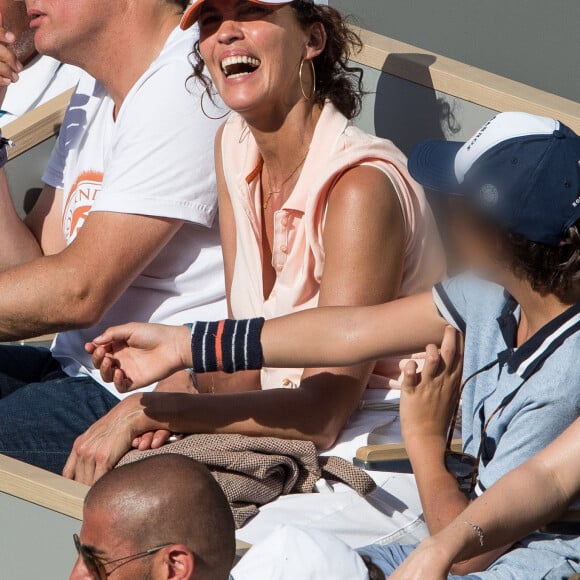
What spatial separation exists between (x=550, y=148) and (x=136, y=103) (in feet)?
4.46

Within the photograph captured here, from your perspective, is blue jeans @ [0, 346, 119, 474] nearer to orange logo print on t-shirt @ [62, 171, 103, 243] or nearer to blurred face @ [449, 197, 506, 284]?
orange logo print on t-shirt @ [62, 171, 103, 243]

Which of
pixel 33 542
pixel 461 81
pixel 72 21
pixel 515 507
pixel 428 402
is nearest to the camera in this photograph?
pixel 515 507

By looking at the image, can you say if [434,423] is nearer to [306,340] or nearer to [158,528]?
[306,340]

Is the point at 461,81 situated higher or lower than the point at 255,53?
lower

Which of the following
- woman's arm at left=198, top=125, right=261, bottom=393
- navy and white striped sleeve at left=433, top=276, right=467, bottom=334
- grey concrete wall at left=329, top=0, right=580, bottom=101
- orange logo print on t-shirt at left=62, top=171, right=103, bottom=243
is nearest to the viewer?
navy and white striped sleeve at left=433, top=276, right=467, bottom=334

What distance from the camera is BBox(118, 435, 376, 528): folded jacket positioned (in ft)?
7.98

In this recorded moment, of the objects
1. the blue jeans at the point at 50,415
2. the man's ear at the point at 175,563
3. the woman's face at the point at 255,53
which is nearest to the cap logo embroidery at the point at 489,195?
the man's ear at the point at 175,563

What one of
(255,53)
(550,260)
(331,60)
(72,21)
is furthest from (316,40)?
(550,260)

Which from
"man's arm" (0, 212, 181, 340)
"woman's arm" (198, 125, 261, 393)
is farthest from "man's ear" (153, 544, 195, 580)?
"man's arm" (0, 212, 181, 340)

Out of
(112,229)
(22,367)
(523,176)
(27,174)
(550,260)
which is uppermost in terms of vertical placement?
(523,176)

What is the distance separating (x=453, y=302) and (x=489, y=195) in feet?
0.99

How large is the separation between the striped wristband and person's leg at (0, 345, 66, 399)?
3.50ft

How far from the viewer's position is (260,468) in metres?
2.46

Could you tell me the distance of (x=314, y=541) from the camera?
1.97m
